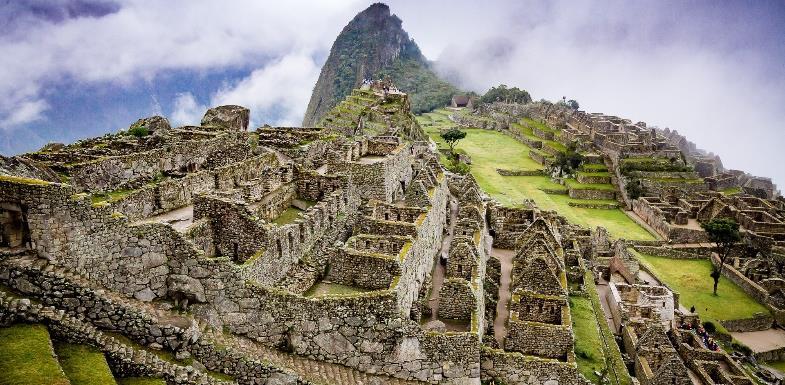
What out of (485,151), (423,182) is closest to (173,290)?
(423,182)

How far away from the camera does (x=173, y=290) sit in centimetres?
1502

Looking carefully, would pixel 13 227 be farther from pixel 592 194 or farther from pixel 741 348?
pixel 592 194

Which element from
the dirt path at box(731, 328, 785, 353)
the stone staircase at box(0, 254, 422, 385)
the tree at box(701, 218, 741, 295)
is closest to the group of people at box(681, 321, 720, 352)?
the dirt path at box(731, 328, 785, 353)

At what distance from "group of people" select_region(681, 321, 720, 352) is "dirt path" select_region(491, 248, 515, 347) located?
11782 millimetres

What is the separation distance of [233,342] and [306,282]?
3463mm

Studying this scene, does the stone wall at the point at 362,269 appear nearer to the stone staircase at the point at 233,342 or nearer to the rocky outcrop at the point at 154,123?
Answer: the stone staircase at the point at 233,342

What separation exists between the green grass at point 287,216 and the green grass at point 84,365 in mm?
8531

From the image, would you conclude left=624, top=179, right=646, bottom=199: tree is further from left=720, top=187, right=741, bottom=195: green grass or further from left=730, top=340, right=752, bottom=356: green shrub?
left=730, top=340, right=752, bottom=356: green shrub

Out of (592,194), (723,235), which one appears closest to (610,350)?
(723,235)

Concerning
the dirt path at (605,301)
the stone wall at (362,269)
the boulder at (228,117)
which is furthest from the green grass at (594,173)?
the stone wall at (362,269)

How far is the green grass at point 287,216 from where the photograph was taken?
816 inches

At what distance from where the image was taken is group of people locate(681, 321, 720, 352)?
3419cm

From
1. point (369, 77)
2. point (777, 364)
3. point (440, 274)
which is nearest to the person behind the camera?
point (440, 274)

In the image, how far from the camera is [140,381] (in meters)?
12.6
